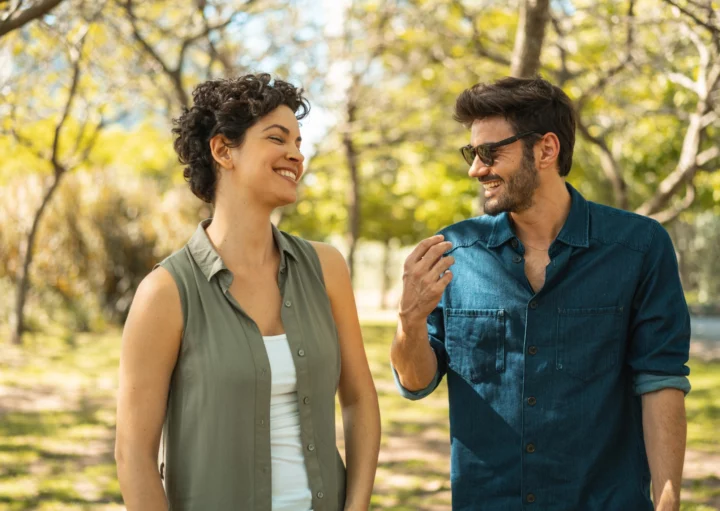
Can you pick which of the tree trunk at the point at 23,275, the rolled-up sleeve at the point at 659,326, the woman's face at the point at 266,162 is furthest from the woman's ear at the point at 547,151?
the tree trunk at the point at 23,275

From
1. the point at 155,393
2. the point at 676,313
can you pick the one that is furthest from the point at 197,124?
the point at 676,313

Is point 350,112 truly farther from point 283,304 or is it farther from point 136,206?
point 283,304

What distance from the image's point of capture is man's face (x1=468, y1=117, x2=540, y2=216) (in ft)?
9.59

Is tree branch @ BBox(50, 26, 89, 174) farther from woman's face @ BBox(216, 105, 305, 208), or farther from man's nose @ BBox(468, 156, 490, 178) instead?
man's nose @ BBox(468, 156, 490, 178)

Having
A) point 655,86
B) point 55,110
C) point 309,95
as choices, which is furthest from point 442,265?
point 55,110

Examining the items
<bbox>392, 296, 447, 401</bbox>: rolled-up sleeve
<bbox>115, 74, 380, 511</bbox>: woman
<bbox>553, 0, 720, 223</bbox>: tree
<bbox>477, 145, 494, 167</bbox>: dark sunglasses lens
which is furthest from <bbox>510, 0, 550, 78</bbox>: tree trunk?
<bbox>115, 74, 380, 511</bbox>: woman

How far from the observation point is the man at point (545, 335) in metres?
2.74

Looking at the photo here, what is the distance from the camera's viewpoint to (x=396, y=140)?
16.2m

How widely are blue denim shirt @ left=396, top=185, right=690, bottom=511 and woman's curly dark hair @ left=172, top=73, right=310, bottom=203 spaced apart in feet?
2.92

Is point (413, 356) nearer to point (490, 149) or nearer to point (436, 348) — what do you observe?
point (436, 348)

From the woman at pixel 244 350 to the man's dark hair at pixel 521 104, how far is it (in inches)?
23.8

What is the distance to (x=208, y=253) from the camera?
276 cm

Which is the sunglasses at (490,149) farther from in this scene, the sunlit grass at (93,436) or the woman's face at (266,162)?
the sunlit grass at (93,436)

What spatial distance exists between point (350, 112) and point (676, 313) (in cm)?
1306
